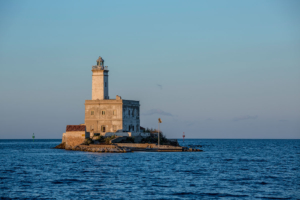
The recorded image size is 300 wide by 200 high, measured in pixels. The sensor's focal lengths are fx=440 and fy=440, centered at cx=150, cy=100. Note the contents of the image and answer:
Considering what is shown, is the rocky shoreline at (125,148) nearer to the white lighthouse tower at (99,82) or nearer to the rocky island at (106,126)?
the rocky island at (106,126)

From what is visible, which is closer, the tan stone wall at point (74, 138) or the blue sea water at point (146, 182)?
the blue sea water at point (146, 182)

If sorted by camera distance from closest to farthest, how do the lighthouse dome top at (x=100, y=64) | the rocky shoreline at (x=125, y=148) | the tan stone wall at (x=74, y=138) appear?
the rocky shoreline at (x=125, y=148) → the tan stone wall at (x=74, y=138) → the lighthouse dome top at (x=100, y=64)

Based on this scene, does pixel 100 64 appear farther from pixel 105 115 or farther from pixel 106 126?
pixel 106 126

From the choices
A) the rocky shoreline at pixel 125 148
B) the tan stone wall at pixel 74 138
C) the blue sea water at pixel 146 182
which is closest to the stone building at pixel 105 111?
the tan stone wall at pixel 74 138

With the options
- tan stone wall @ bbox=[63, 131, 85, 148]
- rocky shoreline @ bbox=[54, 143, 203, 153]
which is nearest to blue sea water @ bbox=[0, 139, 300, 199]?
rocky shoreline @ bbox=[54, 143, 203, 153]

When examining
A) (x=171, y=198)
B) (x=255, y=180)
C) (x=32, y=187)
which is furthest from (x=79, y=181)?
(x=255, y=180)

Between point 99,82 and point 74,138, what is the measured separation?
11167 millimetres

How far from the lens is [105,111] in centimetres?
7438

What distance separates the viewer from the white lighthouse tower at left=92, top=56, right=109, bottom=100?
76062mm

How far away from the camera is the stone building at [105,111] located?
73.9 metres

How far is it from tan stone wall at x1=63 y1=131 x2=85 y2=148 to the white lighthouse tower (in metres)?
8.35

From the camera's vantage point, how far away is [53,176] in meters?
36.9

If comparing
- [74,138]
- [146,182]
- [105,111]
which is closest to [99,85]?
[105,111]

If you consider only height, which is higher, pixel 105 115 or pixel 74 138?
pixel 105 115
